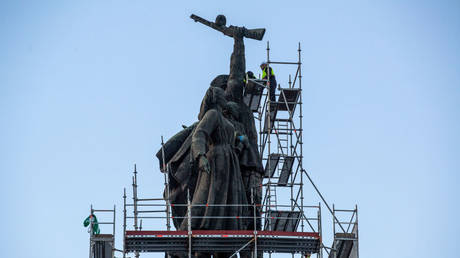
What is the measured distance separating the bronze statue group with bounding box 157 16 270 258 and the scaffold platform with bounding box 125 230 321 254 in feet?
2.03

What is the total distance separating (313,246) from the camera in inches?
2203

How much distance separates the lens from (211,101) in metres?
58.2

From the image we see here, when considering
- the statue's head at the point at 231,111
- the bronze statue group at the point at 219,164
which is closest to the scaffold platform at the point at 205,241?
the bronze statue group at the point at 219,164

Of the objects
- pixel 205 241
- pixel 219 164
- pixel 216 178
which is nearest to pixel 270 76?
pixel 219 164

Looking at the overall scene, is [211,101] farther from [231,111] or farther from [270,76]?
[270,76]

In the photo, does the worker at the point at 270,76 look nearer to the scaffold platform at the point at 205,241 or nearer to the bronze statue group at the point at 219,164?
the bronze statue group at the point at 219,164

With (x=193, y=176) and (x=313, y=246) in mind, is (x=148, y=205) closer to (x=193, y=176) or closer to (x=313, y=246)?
(x=193, y=176)

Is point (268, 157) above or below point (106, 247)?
above

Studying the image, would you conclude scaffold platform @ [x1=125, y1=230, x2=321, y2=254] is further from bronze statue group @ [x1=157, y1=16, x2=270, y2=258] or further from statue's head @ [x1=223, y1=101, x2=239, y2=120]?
statue's head @ [x1=223, y1=101, x2=239, y2=120]

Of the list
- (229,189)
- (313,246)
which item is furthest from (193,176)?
(313,246)

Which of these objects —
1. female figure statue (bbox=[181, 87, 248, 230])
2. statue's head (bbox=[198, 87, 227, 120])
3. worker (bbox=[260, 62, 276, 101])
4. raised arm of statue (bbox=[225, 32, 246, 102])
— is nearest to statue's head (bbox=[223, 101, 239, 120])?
raised arm of statue (bbox=[225, 32, 246, 102])

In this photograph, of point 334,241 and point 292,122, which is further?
point 292,122

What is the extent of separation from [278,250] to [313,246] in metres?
1.18

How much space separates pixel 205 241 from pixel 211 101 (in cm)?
543
